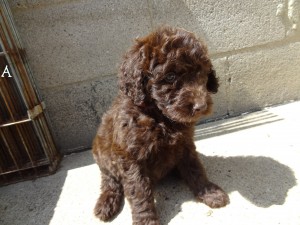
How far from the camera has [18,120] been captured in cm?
331

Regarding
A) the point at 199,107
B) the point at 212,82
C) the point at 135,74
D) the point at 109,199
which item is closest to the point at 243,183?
the point at 212,82

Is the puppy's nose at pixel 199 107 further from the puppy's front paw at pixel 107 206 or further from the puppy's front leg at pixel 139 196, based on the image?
the puppy's front paw at pixel 107 206

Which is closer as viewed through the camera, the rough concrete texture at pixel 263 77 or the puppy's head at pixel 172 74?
the puppy's head at pixel 172 74

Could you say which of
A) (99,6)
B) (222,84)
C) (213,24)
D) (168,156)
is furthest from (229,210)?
(99,6)

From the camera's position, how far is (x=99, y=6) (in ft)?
11.1

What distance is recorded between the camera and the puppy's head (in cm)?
204

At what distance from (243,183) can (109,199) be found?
126 cm

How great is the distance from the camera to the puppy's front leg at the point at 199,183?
2.46 m

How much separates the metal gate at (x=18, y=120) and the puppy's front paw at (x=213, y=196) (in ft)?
6.24

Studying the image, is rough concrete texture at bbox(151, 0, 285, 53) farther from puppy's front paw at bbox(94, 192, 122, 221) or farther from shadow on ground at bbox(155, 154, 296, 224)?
puppy's front paw at bbox(94, 192, 122, 221)

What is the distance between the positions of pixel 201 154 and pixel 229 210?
99 centimetres

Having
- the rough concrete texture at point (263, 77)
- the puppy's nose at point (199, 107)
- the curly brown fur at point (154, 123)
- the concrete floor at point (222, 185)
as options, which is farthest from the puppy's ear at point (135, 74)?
the rough concrete texture at point (263, 77)

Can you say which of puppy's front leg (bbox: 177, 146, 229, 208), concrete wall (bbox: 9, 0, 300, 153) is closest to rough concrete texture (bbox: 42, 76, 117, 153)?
concrete wall (bbox: 9, 0, 300, 153)

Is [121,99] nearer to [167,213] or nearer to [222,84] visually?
[167,213]
